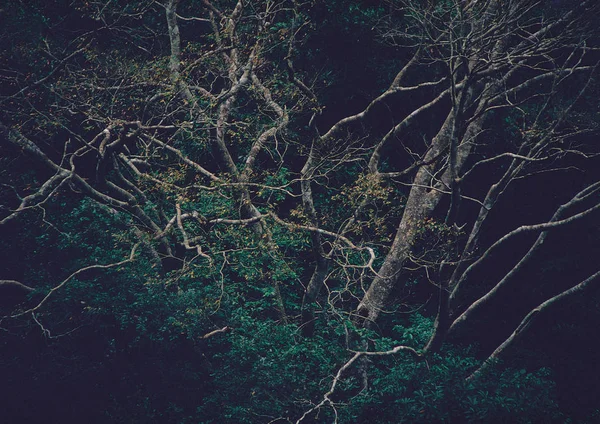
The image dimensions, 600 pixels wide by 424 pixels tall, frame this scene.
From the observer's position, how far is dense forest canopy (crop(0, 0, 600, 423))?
10.6 m

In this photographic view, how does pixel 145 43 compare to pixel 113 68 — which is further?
pixel 145 43

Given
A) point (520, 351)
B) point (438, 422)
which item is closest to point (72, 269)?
point (438, 422)

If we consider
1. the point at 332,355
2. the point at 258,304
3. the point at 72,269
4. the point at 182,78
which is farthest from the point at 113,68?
the point at 332,355

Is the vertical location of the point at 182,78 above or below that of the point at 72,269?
above

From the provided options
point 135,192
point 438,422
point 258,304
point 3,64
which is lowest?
point 438,422

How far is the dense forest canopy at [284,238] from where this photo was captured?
34.9ft

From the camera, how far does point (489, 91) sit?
12.1 metres

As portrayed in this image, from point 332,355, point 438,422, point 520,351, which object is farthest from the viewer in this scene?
point 520,351

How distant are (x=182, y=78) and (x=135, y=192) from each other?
96.7 inches

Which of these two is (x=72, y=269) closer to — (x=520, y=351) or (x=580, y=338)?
(x=520, y=351)

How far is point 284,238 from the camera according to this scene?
39.5 feet

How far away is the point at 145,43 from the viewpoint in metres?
14.2

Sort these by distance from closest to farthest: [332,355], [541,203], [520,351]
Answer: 1. [332,355]
2. [520,351]
3. [541,203]

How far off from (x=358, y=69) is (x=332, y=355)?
641 cm
